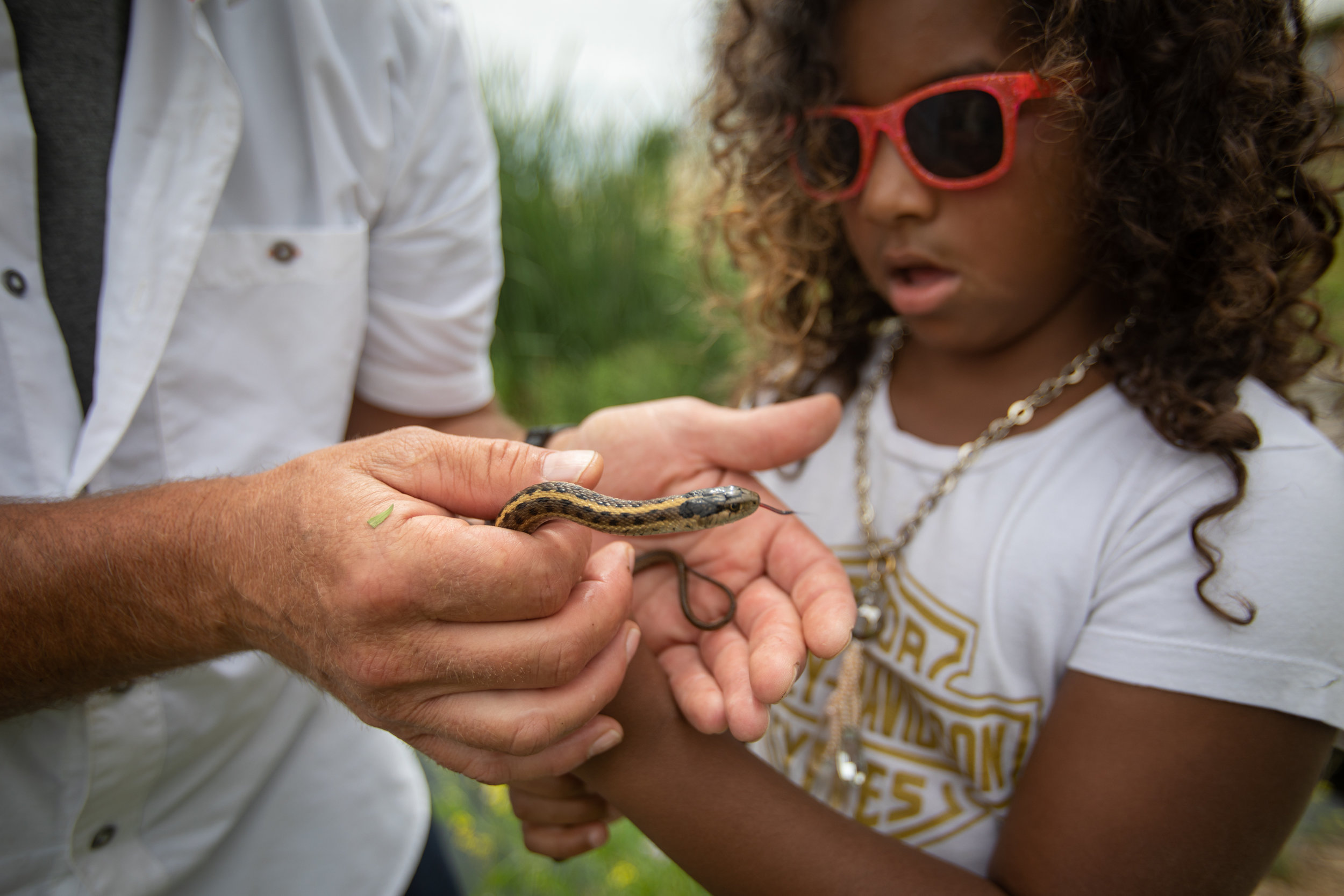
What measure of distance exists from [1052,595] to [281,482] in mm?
1992

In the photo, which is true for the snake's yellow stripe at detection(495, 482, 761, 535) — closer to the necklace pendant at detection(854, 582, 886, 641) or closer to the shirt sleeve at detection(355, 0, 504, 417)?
the necklace pendant at detection(854, 582, 886, 641)

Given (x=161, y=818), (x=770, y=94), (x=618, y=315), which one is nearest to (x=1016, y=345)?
(x=770, y=94)

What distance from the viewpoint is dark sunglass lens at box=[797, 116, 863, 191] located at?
2.46 metres

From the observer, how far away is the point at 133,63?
2.21 m

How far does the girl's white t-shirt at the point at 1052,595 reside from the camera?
5.91 ft

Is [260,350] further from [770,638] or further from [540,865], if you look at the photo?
[540,865]

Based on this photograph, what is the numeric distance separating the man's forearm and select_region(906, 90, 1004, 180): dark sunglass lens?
81.5 inches

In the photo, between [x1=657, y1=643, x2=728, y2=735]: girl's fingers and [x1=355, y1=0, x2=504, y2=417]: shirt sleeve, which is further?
[x1=355, y1=0, x2=504, y2=417]: shirt sleeve

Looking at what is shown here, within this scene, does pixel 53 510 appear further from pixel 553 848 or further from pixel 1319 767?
pixel 1319 767

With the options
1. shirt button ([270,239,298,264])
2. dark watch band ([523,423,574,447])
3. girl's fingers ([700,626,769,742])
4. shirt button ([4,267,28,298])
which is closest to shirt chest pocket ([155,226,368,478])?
shirt button ([270,239,298,264])

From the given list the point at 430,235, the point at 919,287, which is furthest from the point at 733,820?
the point at 430,235

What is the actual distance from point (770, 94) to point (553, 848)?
268 cm

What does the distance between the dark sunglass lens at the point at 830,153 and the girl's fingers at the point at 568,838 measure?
229 cm

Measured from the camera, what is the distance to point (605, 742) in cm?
196
